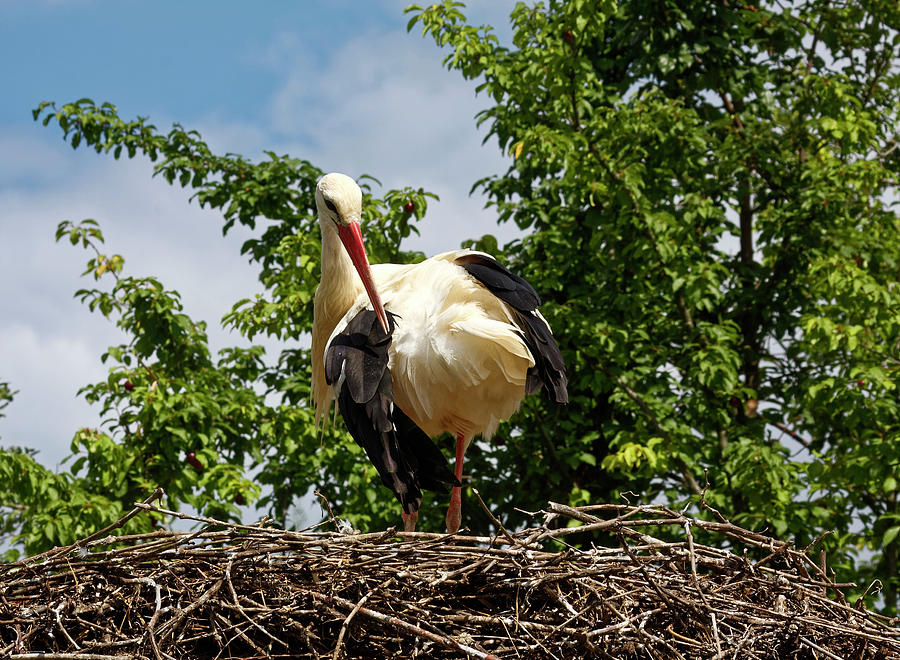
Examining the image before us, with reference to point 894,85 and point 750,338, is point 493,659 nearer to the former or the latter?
point 750,338

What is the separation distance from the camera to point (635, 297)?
20.0 feet

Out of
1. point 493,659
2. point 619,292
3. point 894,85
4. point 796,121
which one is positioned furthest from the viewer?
point 894,85

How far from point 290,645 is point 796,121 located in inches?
223

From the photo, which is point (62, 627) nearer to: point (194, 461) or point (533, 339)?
point (533, 339)

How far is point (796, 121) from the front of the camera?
6.89 meters

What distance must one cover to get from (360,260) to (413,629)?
5.76 ft

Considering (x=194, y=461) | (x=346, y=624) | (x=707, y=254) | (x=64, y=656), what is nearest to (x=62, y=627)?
(x=64, y=656)

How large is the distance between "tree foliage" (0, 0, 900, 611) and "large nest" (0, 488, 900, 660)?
252 centimetres

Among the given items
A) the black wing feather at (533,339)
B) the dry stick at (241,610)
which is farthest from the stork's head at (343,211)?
the dry stick at (241,610)

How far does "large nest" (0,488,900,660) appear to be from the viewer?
240 cm

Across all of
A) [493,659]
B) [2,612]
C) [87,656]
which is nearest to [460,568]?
[493,659]

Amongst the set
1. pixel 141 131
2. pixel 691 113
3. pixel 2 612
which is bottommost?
pixel 2 612

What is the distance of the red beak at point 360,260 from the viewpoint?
3.59m

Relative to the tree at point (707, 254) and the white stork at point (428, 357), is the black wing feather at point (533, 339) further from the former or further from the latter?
the tree at point (707, 254)
